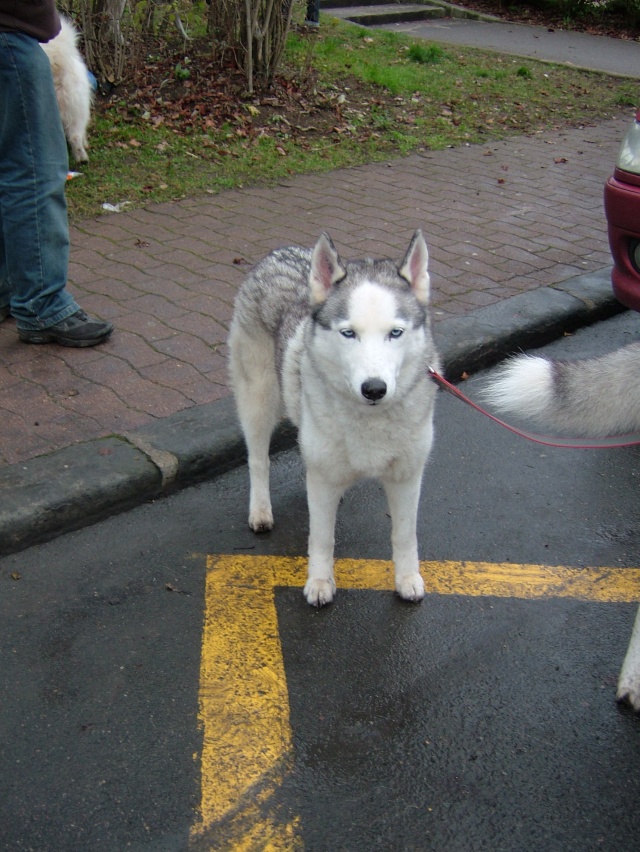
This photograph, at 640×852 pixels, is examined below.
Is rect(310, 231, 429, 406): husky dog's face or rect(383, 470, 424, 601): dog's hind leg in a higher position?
rect(310, 231, 429, 406): husky dog's face

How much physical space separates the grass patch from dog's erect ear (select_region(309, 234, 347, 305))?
383cm

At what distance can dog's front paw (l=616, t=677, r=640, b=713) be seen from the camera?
246 cm

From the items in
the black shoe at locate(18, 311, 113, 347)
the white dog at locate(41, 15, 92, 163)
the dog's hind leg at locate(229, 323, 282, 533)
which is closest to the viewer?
the dog's hind leg at locate(229, 323, 282, 533)

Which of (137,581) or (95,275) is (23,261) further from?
(137,581)

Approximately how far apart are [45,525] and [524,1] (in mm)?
17671

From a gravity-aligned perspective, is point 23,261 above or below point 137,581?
above

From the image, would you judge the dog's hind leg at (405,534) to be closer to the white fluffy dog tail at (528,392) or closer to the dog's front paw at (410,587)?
the dog's front paw at (410,587)

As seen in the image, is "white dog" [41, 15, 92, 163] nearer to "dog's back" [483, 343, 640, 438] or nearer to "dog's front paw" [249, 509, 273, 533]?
"dog's front paw" [249, 509, 273, 533]

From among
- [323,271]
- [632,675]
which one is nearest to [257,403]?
[323,271]

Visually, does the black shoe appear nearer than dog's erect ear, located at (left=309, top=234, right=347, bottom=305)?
No

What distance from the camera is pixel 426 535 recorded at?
332 cm

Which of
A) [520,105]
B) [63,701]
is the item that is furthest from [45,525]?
[520,105]

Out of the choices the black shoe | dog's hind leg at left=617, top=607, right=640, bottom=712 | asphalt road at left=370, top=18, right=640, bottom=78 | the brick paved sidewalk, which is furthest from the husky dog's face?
asphalt road at left=370, top=18, right=640, bottom=78

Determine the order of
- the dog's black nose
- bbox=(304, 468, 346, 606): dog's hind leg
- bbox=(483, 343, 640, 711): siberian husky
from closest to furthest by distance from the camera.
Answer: the dog's black nose, bbox=(483, 343, 640, 711): siberian husky, bbox=(304, 468, 346, 606): dog's hind leg
